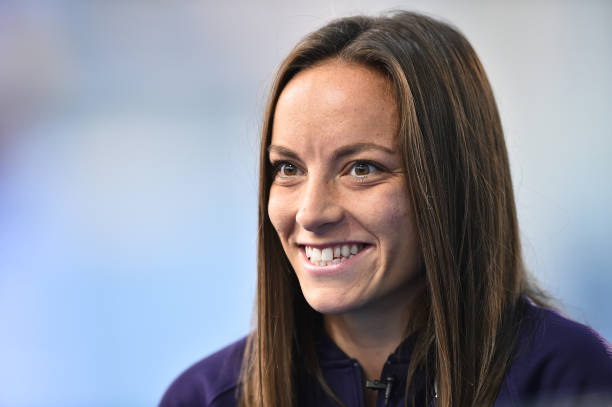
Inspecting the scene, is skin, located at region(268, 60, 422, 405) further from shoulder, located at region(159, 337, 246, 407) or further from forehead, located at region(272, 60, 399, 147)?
shoulder, located at region(159, 337, 246, 407)

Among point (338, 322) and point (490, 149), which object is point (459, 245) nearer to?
point (490, 149)

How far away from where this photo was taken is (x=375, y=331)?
1.56 m

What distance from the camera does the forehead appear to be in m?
1.38

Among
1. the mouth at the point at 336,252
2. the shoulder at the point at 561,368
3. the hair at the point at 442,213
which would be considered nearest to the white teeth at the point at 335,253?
the mouth at the point at 336,252

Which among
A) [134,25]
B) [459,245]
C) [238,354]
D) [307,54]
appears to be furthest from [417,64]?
[134,25]

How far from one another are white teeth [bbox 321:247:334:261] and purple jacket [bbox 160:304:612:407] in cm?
27

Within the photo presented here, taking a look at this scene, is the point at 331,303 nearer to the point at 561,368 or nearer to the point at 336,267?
the point at 336,267

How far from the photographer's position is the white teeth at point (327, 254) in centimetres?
144

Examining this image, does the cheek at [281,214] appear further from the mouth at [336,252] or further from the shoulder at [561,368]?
the shoulder at [561,368]

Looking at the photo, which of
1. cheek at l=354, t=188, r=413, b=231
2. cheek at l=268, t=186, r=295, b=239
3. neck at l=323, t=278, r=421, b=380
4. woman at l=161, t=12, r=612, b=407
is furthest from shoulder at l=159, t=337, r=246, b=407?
cheek at l=354, t=188, r=413, b=231

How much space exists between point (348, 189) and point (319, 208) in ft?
0.24

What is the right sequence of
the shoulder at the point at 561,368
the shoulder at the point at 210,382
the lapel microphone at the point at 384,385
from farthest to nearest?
the shoulder at the point at 210,382 → the lapel microphone at the point at 384,385 → the shoulder at the point at 561,368

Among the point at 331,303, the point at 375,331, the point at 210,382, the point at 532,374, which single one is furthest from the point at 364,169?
the point at 210,382

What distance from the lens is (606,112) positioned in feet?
8.52
